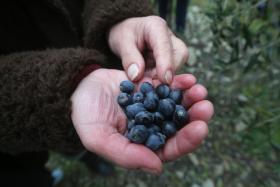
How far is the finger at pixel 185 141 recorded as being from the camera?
732 mm

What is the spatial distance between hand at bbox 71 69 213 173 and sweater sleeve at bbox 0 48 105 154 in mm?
42

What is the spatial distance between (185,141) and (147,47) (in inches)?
13.3

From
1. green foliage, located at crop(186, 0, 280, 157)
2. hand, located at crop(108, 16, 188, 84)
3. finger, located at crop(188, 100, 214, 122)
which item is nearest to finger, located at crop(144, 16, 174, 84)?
hand, located at crop(108, 16, 188, 84)

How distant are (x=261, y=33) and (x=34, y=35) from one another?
819mm

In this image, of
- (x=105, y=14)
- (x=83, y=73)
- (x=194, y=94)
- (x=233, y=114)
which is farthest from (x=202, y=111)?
(x=233, y=114)

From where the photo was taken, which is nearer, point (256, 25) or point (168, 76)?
point (168, 76)

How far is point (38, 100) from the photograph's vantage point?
803 millimetres

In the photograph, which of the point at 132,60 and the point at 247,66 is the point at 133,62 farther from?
the point at 247,66

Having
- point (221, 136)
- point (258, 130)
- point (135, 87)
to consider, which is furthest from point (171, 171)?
point (135, 87)

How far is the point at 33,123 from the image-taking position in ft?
2.67

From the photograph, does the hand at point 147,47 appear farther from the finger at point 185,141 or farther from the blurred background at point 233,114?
the blurred background at point 233,114

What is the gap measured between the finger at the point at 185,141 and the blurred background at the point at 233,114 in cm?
41

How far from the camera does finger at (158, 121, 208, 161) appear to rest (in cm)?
73

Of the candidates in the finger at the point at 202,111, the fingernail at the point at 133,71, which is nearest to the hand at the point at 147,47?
the fingernail at the point at 133,71
